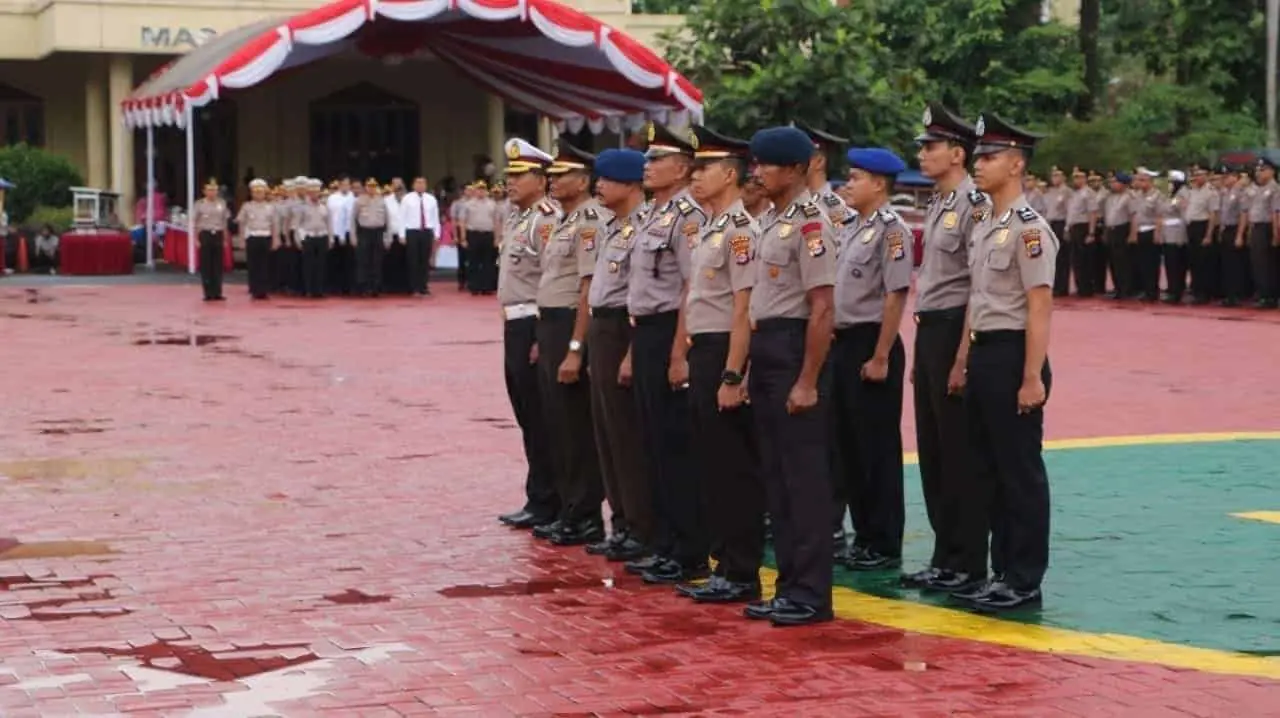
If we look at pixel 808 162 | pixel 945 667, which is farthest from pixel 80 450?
pixel 945 667

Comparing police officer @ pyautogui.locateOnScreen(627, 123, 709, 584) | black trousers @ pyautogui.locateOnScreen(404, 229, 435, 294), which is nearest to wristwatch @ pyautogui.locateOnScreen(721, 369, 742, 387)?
police officer @ pyautogui.locateOnScreen(627, 123, 709, 584)

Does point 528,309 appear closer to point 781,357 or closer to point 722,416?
point 722,416

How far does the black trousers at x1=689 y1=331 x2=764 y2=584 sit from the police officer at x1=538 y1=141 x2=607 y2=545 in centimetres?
139

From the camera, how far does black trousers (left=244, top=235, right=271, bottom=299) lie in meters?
27.5

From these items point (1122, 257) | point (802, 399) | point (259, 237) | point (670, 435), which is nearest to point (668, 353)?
point (670, 435)

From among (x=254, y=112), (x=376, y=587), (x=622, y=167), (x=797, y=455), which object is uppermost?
(x=254, y=112)

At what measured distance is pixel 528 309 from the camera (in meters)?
9.88

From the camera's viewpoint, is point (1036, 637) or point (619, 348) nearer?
point (1036, 637)

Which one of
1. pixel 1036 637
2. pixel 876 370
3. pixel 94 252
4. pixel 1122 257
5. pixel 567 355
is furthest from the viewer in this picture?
pixel 94 252

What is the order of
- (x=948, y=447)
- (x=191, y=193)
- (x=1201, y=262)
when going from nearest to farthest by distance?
(x=948, y=447), (x=1201, y=262), (x=191, y=193)

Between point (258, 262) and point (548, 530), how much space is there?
61.4 ft

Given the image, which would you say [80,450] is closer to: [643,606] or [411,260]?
[643,606]

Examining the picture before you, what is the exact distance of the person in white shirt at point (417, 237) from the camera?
29.1m

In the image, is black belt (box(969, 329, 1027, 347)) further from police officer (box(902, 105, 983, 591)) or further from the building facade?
the building facade
